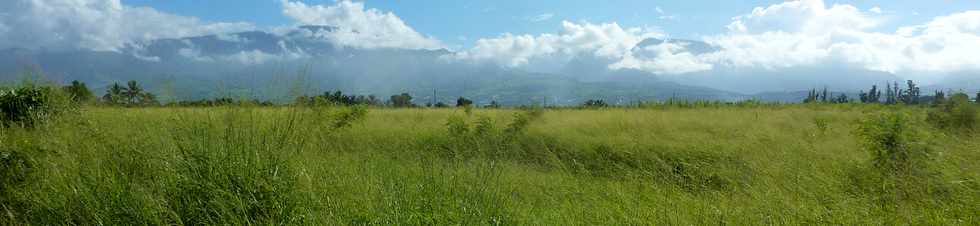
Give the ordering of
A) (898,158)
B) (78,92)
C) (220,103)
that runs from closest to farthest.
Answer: (220,103) < (78,92) < (898,158)

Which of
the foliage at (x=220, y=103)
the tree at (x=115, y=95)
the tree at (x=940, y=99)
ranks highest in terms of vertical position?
the tree at (x=115, y=95)

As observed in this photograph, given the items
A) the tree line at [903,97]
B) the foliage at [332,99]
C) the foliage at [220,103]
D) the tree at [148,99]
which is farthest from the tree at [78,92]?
the tree line at [903,97]

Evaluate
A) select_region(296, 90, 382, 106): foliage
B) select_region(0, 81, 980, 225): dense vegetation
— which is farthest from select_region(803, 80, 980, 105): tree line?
select_region(296, 90, 382, 106): foliage

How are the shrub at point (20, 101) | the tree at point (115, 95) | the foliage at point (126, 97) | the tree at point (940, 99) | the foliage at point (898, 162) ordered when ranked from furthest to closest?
the tree at point (940, 99)
the shrub at point (20, 101)
the tree at point (115, 95)
the foliage at point (126, 97)
the foliage at point (898, 162)

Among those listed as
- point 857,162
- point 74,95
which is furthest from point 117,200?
point 857,162

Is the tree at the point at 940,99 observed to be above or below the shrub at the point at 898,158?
above

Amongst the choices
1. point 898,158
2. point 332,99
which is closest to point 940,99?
point 898,158

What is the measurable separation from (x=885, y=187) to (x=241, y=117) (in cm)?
602

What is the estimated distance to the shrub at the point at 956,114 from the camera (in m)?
8.98

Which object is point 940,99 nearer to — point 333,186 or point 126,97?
Result: point 333,186

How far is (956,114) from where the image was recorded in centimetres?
942

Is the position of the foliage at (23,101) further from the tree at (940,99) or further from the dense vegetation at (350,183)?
the tree at (940,99)

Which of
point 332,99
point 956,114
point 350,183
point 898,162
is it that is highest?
point 332,99

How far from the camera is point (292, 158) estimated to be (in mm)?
3734
